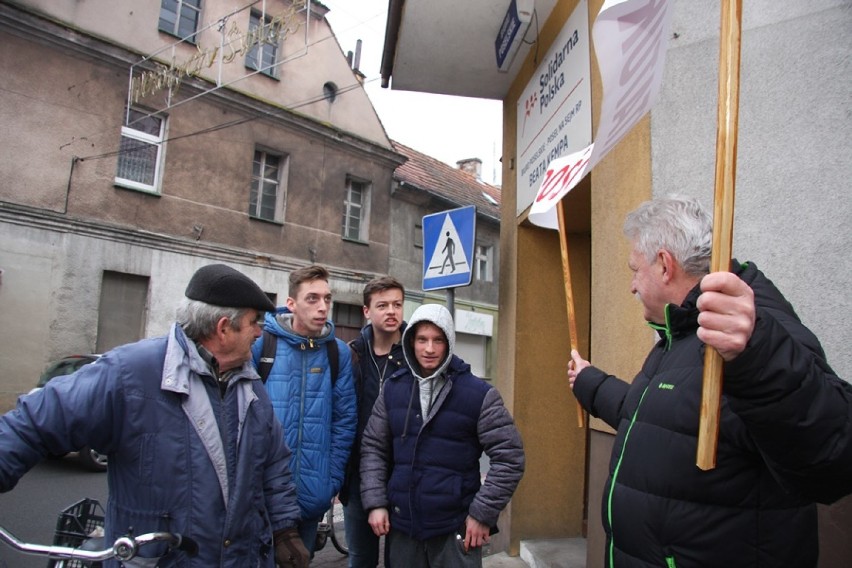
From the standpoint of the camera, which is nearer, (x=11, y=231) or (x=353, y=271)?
(x=11, y=231)

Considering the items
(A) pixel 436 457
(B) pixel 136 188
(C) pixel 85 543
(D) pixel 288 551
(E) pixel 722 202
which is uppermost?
(B) pixel 136 188

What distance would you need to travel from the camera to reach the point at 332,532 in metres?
4.96

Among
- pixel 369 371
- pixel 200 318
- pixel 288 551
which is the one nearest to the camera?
pixel 200 318

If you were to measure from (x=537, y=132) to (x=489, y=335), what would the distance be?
18098 mm

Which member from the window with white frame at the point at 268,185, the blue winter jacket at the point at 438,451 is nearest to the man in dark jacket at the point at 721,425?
the blue winter jacket at the point at 438,451

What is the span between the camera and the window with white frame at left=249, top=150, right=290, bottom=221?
51.3 feet

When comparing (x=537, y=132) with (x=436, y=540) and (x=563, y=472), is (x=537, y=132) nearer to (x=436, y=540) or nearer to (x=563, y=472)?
(x=563, y=472)

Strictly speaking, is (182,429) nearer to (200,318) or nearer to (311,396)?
(200,318)

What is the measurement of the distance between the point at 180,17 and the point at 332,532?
13.7 metres

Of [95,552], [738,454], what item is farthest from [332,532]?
[738,454]

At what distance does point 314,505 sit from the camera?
3.03 m

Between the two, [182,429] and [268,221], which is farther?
[268,221]

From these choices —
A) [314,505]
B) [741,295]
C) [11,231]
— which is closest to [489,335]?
[11,231]

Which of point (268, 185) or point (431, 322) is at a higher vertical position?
point (268, 185)
